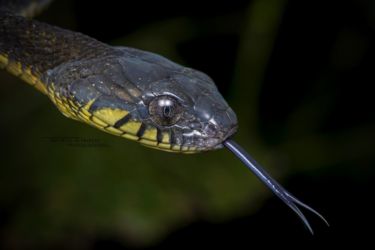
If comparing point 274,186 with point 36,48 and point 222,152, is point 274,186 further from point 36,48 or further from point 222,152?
point 222,152

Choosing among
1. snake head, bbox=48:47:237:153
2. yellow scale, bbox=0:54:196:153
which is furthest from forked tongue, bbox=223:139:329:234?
yellow scale, bbox=0:54:196:153

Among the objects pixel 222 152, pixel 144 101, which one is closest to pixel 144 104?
pixel 144 101

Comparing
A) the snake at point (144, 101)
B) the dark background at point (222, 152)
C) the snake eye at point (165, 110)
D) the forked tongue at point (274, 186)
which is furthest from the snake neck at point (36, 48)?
the dark background at point (222, 152)

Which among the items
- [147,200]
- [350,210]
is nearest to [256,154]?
[147,200]

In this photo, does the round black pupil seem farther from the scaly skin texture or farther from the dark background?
the dark background

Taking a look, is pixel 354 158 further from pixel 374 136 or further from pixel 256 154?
pixel 256 154
